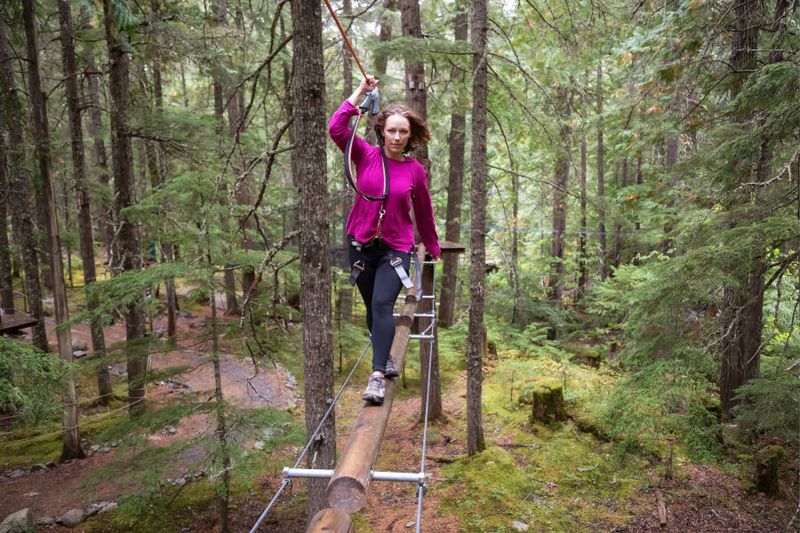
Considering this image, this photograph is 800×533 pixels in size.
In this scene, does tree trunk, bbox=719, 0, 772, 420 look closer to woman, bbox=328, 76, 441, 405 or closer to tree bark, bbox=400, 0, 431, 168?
tree bark, bbox=400, 0, 431, 168

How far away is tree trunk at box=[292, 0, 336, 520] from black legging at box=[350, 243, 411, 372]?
0.99ft

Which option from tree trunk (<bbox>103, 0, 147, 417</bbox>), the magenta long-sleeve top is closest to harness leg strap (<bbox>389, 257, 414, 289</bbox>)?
the magenta long-sleeve top

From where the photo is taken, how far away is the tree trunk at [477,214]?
23.1 ft

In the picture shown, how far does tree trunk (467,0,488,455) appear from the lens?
23.1 ft

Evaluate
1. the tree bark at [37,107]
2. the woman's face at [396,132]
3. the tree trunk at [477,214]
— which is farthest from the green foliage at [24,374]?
the tree trunk at [477,214]

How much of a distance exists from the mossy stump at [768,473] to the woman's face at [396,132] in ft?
21.9

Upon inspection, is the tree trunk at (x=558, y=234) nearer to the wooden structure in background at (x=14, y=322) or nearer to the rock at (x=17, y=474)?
the rock at (x=17, y=474)

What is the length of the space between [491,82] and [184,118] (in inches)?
222

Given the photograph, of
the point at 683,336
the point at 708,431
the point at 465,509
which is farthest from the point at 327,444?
the point at 708,431

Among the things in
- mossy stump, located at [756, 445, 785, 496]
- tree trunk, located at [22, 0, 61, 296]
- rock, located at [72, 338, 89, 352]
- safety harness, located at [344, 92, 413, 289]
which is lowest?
mossy stump, located at [756, 445, 785, 496]

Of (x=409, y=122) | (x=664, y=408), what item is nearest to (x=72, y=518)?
(x=409, y=122)

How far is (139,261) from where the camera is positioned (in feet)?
30.3

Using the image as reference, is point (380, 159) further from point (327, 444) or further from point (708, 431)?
point (708, 431)

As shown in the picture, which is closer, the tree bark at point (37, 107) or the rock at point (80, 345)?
the tree bark at point (37, 107)
